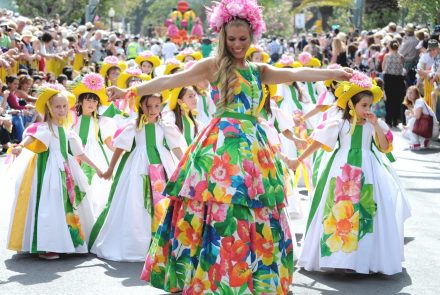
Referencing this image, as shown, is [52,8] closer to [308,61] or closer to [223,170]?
[308,61]

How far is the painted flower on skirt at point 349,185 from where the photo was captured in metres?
8.12

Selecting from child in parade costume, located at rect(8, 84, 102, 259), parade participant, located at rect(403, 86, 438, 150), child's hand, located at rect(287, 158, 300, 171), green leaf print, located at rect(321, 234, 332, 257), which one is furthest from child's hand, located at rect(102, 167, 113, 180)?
parade participant, located at rect(403, 86, 438, 150)

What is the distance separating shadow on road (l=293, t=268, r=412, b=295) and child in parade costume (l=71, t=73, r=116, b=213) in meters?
2.63

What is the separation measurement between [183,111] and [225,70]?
11.9 feet

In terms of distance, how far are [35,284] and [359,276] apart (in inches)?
102

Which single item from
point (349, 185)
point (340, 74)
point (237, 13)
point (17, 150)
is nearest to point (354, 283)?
point (349, 185)

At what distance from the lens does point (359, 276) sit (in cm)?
819

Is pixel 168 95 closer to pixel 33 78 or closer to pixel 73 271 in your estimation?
pixel 73 271

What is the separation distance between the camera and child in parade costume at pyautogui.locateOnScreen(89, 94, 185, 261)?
342 inches

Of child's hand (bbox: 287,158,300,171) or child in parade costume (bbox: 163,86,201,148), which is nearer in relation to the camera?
child's hand (bbox: 287,158,300,171)

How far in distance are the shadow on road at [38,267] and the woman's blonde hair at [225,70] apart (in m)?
2.35

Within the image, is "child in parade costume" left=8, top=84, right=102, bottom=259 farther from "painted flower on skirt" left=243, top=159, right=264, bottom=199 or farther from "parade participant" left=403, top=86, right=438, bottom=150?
"parade participant" left=403, top=86, right=438, bottom=150

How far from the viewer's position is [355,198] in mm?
8117

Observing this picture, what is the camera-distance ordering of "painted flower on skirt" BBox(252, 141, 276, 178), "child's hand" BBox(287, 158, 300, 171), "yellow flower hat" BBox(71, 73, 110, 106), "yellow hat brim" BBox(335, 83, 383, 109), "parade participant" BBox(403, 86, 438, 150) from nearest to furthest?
"painted flower on skirt" BBox(252, 141, 276, 178) < "child's hand" BBox(287, 158, 300, 171) < "yellow hat brim" BBox(335, 83, 383, 109) < "yellow flower hat" BBox(71, 73, 110, 106) < "parade participant" BBox(403, 86, 438, 150)
